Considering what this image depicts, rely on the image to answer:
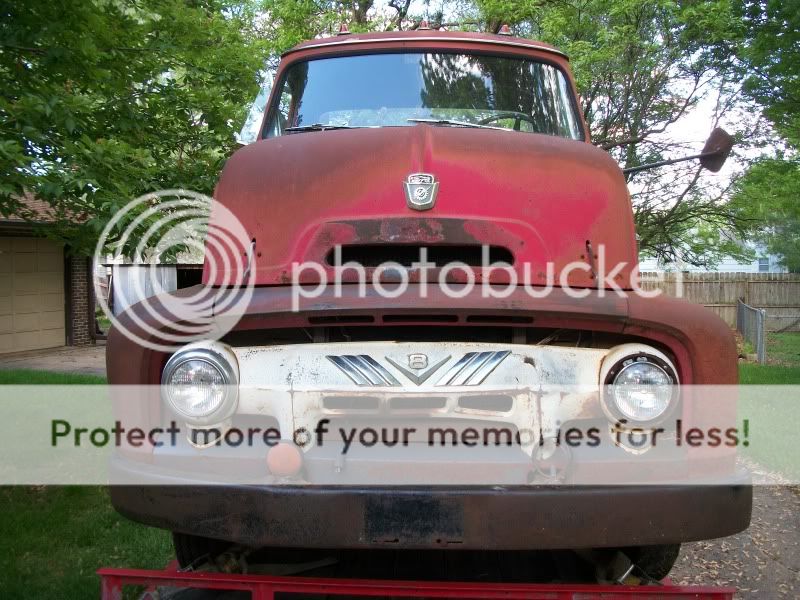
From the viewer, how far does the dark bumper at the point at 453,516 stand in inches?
85.0

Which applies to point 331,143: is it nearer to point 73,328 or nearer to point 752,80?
point 752,80

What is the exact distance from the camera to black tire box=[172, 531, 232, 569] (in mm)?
2928

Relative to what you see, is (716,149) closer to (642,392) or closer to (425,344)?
(642,392)

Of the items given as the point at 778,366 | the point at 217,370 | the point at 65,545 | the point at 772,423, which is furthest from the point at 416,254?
the point at 778,366

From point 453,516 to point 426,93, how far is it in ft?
7.68

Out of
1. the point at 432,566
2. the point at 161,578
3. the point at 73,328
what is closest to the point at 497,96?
the point at 432,566

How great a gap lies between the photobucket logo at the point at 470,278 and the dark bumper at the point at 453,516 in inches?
23.6

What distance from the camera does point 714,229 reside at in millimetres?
20141

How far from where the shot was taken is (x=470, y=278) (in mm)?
2529

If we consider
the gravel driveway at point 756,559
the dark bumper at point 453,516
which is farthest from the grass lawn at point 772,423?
the dark bumper at point 453,516

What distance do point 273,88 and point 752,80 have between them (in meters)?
9.25

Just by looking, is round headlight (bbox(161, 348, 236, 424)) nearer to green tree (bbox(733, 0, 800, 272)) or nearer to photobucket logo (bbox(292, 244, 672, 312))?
photobucket logo (bbox(292, 244, 672, 312))

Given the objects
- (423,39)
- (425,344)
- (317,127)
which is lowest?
(425,344)

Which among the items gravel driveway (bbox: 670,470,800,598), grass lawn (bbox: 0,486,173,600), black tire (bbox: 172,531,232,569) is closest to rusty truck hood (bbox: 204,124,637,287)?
black tire (bbox: 172,531,232,569)
